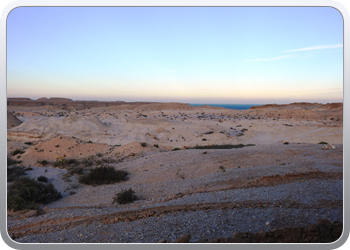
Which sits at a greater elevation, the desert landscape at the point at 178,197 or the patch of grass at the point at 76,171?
the desert landscape at the point at 178,197

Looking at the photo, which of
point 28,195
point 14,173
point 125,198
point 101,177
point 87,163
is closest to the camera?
point 125,198

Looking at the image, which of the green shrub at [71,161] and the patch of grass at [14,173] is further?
the green shrub at [71,161]

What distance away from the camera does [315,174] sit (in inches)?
252

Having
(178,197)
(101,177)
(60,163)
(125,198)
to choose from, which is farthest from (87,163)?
(178,197)

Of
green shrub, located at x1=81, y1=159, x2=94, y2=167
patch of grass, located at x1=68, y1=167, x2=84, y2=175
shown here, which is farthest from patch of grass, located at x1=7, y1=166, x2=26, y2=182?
green shrub, located at x1=81, y1=159, x2=94, y2=167

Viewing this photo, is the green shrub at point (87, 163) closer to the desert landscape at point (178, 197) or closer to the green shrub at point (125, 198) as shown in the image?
the desert landscape at point (178, 197)

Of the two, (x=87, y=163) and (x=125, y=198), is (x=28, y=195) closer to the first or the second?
(x=125, y=198)

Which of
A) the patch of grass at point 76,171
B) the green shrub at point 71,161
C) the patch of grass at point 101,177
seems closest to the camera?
the patch of grass at point 101,177

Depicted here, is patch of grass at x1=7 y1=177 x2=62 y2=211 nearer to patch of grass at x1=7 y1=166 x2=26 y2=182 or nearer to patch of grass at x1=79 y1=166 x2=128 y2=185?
patch of grass at x1=7 y1=166 x2=26 y2=182

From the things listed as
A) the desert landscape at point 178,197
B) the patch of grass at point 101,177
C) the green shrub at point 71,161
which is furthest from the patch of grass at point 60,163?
the patch of grass at point 101,177

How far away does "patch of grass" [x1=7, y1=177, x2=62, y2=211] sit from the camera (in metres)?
6.07

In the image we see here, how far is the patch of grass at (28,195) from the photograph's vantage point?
6070mm

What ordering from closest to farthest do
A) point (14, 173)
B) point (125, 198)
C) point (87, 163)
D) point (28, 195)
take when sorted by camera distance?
1. point (125, 198)
2. point (28, 195)
3. point (14, 173)
4. point (87, 163)

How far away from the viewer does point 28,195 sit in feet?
21.2
